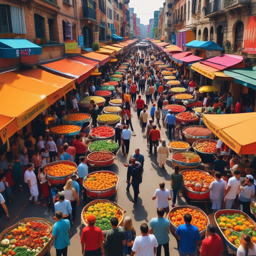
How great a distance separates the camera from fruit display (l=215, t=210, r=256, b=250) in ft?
19.6

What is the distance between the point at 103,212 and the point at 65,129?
6.96 metres

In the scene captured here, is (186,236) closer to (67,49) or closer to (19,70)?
(19,70)

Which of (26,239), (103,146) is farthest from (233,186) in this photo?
A: (103,146)

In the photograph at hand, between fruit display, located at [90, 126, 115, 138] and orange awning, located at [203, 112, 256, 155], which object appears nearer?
orange awning, located at [203, 112, 256, 155]

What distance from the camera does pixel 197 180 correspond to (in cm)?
863

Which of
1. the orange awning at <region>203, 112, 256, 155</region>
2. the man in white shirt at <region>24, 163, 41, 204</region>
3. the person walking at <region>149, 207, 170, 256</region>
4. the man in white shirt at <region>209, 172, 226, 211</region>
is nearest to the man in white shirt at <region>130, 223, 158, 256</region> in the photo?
the person walking at <region>149, 207, 170, 256</region>

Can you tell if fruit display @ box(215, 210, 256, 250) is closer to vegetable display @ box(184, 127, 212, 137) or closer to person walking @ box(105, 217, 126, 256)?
person walking @ box(105, 217, 126, 256)

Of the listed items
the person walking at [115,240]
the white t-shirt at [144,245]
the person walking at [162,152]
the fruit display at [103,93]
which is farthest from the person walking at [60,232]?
the fruit display at [103,93]

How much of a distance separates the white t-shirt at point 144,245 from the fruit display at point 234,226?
2216 millimetres

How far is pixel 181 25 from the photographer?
43969mm

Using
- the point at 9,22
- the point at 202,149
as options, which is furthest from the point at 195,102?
the point at 9,22

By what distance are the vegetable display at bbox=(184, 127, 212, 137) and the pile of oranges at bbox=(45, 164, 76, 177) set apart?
21.2 ft

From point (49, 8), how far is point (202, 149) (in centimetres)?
1390

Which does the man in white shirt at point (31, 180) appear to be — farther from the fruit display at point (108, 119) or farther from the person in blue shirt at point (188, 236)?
the fruit display at point (108, 119)
